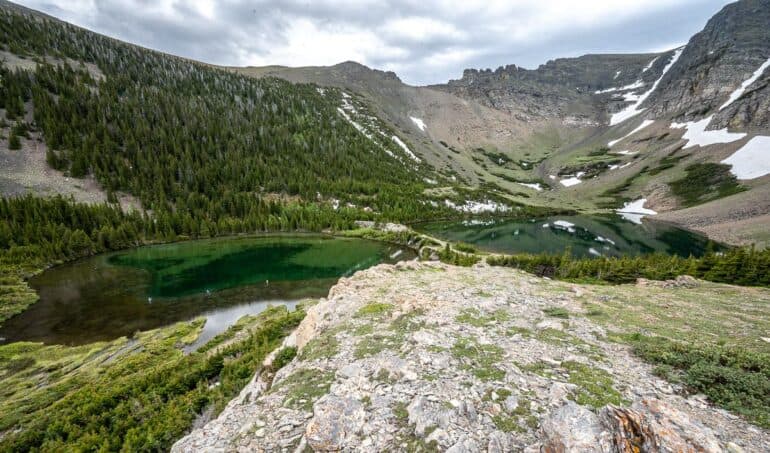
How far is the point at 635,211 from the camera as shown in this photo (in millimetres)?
130625

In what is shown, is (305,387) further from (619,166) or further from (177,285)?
(619,166)

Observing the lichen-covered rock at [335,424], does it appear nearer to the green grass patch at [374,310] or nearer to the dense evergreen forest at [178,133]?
the green grass patch at [374,310]

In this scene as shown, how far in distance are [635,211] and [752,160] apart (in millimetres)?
39134

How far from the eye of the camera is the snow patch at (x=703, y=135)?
136 metres


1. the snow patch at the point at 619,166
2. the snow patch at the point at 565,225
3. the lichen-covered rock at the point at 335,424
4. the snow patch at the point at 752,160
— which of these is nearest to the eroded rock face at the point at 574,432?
the lichen-covered rock at the point at 335,424

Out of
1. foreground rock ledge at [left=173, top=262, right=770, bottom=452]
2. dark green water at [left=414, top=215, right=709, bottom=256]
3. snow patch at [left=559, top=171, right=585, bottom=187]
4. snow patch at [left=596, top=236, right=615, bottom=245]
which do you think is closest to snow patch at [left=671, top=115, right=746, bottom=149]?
snow patch at [left=559, top=171, right=585, bottom=187]

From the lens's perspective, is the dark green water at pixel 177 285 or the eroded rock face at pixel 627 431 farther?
the dark green water at pixel 177 285

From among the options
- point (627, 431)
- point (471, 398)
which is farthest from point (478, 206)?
point (627, 431)

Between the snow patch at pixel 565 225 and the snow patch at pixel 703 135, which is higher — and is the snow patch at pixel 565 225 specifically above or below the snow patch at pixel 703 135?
below

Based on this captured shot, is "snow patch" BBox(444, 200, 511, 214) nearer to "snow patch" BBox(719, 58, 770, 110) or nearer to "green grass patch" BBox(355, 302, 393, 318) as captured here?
"green grass patch" BBox(355, 302, 393, 318)

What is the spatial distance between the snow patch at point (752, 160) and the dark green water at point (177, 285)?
133231mm

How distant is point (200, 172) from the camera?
110m

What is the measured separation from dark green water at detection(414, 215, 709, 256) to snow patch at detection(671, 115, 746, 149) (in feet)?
232

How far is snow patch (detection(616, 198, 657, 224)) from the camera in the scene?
12191 cm
